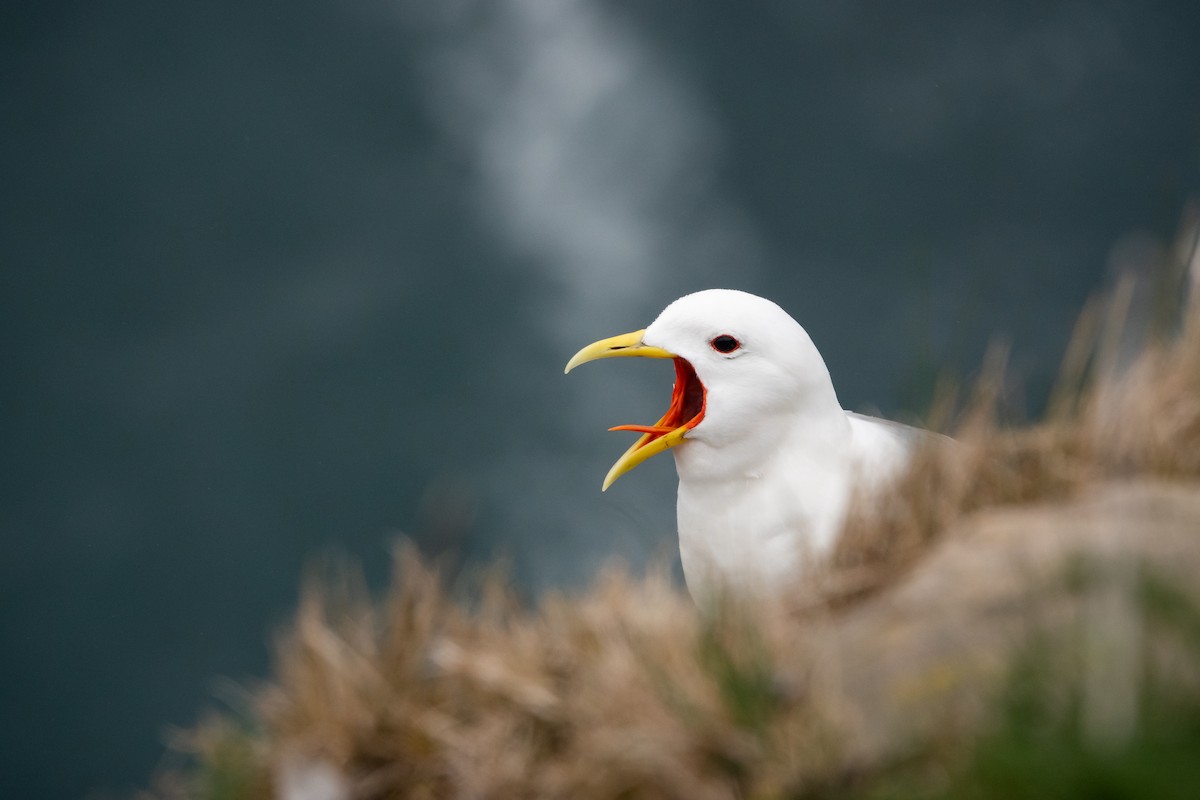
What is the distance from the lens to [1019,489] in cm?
324

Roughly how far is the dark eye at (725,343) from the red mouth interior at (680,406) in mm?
192

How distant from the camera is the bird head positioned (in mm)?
4402

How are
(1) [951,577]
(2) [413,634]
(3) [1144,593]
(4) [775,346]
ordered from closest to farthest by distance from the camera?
(3) [1144,593] < (1) [951,577] < (2) [413,634] < (4) [775,346]

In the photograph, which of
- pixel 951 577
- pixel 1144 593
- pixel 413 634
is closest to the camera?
pixel 1144 593

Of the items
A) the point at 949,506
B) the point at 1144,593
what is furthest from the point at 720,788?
the point at 949,506

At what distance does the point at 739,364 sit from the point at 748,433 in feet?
0.81

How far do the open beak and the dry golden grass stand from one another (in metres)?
1.47

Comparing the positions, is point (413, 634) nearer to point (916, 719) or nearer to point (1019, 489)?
point (916, 719)

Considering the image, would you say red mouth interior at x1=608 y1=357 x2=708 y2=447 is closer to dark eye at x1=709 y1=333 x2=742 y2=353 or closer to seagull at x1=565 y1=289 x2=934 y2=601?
seagull at x1=565 y1=289 x2=934 y2=601

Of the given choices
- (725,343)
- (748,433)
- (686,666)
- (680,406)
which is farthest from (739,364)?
(686,666)

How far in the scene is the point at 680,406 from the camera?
481 cm

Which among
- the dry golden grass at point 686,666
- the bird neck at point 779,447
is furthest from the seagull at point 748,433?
the dry golden grass at point 686,666

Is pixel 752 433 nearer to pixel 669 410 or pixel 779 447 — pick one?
pixel 779 447

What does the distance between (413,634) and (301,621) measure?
274 mm
